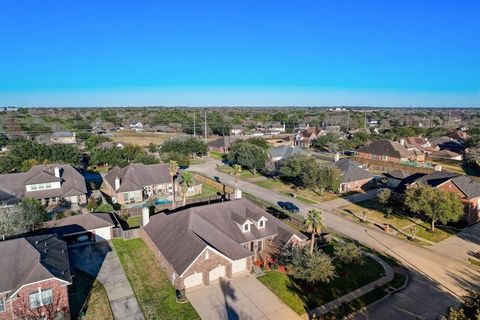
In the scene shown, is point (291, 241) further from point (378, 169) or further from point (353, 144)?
point (353, 144)

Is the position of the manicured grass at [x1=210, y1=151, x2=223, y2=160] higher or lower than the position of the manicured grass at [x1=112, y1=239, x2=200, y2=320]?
higher

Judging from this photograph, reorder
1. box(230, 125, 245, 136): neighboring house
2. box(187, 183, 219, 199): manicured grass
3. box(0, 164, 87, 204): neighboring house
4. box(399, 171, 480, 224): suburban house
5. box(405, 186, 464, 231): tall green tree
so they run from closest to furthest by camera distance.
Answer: box(405, 186, 464, 231): tall green tree, box(399, 171, 480, 224): suburban house, box(0, 164, 87, 204): neighboring house, box(187, 183, 219, 199): manicured grass, box(230, 125, 245, 136): neighboring house

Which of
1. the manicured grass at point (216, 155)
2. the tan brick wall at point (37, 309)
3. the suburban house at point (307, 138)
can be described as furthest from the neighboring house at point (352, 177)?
the suburban house at point (307, 138)

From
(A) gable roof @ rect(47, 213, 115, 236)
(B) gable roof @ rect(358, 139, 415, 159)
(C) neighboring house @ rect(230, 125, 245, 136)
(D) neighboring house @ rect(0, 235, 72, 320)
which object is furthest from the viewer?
(C) neighboring house @ rect(230, 125, 245, 136)

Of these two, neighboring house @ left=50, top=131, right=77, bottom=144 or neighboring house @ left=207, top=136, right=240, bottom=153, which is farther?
neighboring house @ left=50, top=131, right=77, bottom=144

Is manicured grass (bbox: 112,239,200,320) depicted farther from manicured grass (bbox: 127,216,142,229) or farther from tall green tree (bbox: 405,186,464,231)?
tall green tree (bbox: 405,186,464,231)

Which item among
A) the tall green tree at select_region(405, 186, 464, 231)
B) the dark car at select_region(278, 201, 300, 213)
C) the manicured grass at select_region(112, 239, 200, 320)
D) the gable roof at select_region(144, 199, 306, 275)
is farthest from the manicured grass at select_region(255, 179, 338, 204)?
the manicured grass at select_region(112, 239, 200, 320)

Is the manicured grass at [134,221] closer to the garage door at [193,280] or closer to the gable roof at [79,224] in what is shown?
the gable roof at [79,224]
